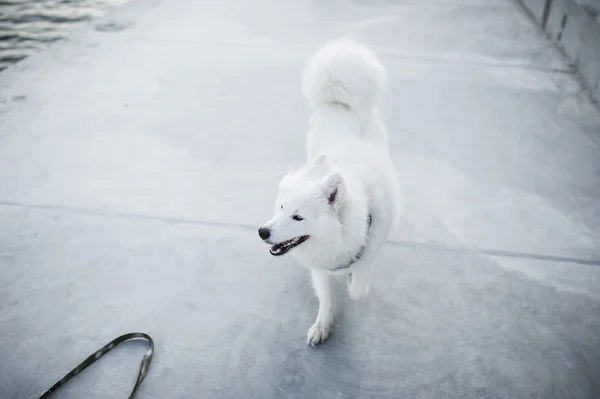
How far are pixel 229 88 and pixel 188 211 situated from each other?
5.95ft

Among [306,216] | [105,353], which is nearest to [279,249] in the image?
[306,216]

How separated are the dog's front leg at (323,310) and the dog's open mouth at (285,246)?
30 centimetres

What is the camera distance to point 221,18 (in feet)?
20.1

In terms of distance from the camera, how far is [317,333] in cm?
238

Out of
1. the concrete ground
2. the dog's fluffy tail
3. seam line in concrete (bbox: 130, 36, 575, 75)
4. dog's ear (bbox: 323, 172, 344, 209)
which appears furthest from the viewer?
seam line in concrete (bbox: 130, 36, 575, 75)

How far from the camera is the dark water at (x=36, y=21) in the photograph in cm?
537

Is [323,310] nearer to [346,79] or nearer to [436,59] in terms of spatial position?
[346,79]

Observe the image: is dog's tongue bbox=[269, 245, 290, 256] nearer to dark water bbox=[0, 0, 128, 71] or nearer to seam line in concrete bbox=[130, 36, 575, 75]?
seam line in concrete bbox=[130, 36, 575, 75]

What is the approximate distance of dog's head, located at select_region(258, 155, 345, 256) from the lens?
2035 mm

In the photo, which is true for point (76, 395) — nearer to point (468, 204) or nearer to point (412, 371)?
point (412, 371)

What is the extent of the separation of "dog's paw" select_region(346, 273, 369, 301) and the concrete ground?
0.07 m

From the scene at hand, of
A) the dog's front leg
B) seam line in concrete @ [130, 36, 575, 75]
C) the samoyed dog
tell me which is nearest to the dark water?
seam line in concrete @ [130, 36, 575, 75]

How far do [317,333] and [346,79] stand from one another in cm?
143

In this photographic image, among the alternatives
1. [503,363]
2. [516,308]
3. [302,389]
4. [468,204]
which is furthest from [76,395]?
[468,204]
